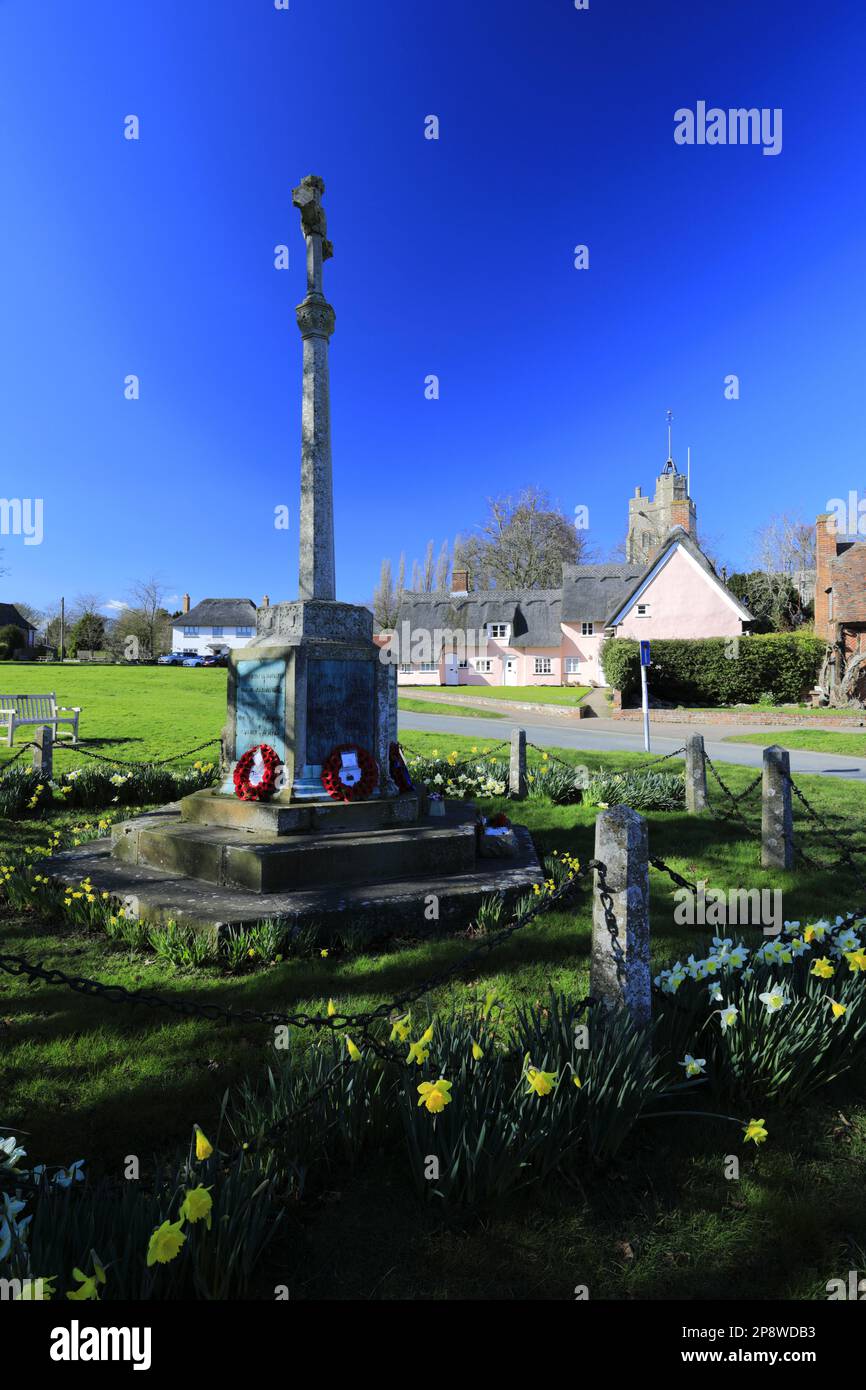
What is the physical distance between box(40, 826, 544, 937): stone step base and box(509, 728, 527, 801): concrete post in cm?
372

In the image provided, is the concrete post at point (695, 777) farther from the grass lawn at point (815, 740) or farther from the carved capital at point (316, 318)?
the grass lawn at point (815, 740)

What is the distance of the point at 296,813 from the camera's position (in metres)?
5.78

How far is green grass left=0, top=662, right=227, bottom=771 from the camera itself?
45.5 ft

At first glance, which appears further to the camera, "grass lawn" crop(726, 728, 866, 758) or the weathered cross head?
"grass lawn" crop(726, 728, 866, 758)

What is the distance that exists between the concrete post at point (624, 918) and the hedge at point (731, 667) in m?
23.7

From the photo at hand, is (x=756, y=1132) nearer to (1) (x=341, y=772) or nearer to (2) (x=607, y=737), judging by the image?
(1) (x=341, y=772)

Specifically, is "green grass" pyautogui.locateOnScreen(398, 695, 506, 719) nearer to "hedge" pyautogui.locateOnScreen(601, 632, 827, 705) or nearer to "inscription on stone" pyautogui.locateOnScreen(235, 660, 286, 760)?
"hedge" pyautogui.locateOnScreen(601, 632, 827, 705)

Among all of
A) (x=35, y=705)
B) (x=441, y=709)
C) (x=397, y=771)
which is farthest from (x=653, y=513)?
(x=397, y=771)

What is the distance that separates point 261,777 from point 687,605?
31521 mm

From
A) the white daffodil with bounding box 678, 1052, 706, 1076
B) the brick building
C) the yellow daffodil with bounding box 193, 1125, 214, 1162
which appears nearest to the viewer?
the yellow daffodil with bounding box 193, 1125, 214, 1162

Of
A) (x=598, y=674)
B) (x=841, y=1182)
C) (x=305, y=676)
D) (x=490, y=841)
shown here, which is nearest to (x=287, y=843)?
(x=305, y=676)

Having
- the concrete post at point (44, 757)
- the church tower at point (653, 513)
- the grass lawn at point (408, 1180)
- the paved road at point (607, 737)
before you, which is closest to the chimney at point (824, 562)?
the paved road at point (607, 737)

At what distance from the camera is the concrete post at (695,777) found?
8.85 m

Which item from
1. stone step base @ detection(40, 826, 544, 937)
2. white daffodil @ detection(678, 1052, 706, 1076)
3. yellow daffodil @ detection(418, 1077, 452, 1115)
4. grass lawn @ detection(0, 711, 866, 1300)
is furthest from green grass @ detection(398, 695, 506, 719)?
yellow daffodil @ detection(418, 1077, 452, 1115)
